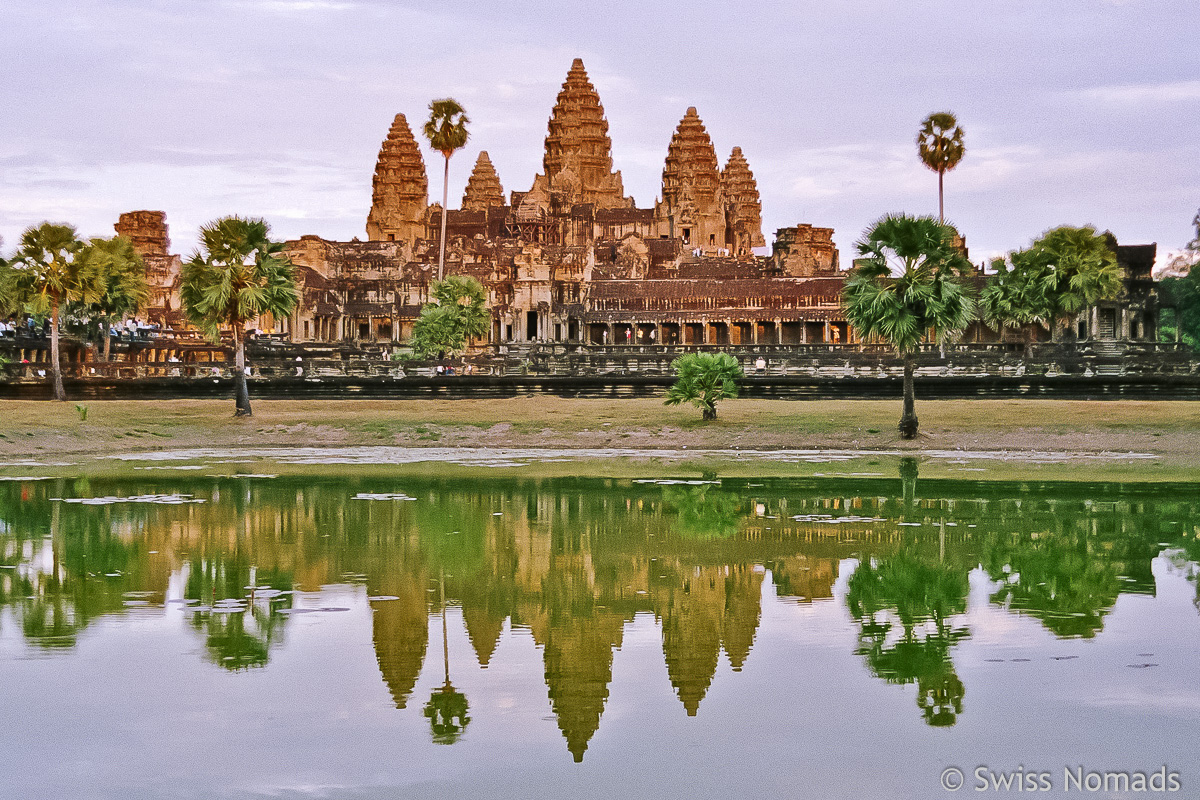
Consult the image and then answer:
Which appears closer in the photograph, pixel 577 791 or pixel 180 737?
pixel 577 791

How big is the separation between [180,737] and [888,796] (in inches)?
199

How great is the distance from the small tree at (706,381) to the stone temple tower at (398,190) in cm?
10844

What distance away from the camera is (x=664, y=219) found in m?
142

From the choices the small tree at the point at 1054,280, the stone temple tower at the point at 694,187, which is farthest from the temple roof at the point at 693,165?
the small tree at the point at 1054,280

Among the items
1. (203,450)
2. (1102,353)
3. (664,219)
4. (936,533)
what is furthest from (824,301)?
(936,533)

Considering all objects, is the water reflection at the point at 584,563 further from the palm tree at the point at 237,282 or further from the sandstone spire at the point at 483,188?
the sandstone spire at the point at 483,188

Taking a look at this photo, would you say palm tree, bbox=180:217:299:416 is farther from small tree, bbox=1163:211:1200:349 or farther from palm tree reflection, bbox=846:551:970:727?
small tree, bbox=1163:211:1200:349

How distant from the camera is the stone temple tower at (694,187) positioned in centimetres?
14275

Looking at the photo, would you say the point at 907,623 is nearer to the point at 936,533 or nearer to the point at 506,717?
the point at 506,717

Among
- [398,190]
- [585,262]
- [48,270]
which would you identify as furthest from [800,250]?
[48,270]

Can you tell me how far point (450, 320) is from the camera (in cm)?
8094

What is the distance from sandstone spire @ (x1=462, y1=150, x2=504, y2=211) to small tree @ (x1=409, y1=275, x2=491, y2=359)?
74.7 m

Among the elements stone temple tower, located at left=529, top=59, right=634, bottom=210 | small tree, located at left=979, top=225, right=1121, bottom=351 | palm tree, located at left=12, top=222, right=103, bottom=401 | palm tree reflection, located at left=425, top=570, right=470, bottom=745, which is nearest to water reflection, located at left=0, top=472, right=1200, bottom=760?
palm tree reflection, located at left=425, top=570, right=470, bottom=745

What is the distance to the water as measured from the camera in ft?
32.5
